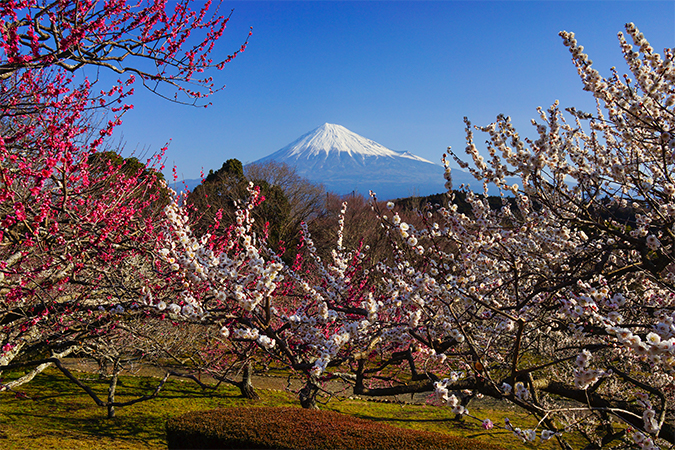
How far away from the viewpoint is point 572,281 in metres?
3.59

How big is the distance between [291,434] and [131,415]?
20.0 feet

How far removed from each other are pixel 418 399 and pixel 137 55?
509 inches

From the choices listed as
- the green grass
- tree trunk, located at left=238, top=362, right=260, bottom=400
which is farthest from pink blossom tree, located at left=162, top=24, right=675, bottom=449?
tree trunk, located at left=238, top=362, right=260, bottom=400

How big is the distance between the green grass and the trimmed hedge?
9.31 ft

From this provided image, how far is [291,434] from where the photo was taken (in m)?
4.77

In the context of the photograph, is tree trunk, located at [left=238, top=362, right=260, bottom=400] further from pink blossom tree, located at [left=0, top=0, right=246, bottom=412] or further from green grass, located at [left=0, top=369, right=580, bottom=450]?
pink blossom tree, located at [left=0, top=0, right=246, bottom=412]

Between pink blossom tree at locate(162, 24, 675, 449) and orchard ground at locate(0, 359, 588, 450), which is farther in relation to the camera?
orchard ground at locate(0, 359, 588, 450)

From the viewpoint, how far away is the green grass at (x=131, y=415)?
7.30m

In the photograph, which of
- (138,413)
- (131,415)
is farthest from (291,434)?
(138,413)

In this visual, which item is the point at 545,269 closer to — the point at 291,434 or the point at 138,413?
the point at 291,434

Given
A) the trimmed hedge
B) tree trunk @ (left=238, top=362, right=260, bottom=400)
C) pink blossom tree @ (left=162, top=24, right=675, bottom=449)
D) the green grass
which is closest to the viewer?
pink blossom tree @ (left=162, top=24, right=675, bottom=449)

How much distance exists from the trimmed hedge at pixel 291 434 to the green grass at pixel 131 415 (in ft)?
9.31

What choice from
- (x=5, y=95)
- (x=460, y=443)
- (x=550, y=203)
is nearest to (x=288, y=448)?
(x=460, y=443)

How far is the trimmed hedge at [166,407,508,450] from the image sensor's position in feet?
15.0
